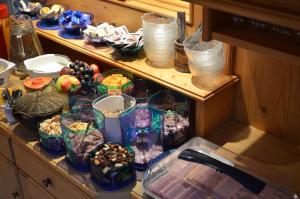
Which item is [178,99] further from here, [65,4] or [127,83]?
[65,4]

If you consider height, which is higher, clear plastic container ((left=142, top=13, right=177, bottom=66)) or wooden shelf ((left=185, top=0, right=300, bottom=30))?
wooden shelf ((left=185, top=0, right=300, bottom=30))

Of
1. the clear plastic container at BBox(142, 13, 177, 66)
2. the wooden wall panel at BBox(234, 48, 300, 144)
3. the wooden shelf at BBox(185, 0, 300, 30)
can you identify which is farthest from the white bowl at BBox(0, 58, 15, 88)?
the wooden shelf at BBox(185, 0, 300, 30)

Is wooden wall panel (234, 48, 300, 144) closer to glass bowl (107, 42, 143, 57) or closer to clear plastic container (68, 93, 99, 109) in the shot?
glass bowl (107, 42, 143, 57)

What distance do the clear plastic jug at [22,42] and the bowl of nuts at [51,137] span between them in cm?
48

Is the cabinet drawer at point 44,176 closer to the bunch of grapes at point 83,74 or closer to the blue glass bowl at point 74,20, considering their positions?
the bunch of grapes at point 83,74

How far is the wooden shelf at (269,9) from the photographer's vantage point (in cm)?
88

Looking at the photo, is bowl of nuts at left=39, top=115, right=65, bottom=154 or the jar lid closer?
bowl of nuts at left=39, top=115, right=65, bottom=154

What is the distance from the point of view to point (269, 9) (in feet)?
3.00


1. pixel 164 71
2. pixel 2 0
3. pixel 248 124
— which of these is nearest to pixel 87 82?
pixel 164 71

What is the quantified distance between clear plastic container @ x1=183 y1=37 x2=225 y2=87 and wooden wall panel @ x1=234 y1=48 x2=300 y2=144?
82 mm

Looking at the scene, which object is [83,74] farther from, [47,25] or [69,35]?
[47,25]

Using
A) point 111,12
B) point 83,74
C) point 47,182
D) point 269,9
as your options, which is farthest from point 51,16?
point 269,9

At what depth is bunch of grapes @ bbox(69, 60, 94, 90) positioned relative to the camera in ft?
5.31

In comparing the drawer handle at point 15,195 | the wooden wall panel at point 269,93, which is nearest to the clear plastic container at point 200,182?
the wooden wall panel at point 269,93
